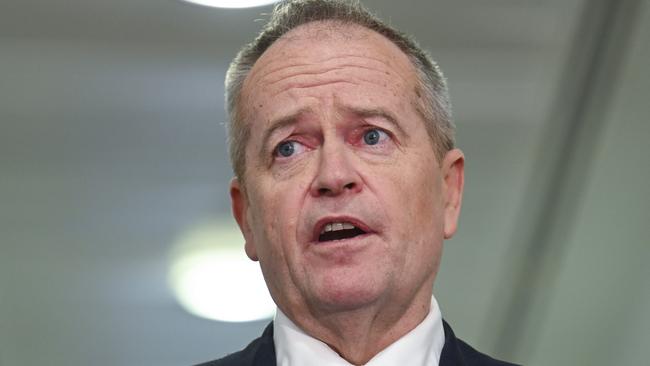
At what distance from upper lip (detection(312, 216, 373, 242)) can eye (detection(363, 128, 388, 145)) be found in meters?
0.12

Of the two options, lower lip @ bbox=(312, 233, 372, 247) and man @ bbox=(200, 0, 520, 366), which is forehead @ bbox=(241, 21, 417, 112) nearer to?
man @ bbox=(200, 0, 520, 366)

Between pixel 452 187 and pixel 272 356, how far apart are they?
0.33m

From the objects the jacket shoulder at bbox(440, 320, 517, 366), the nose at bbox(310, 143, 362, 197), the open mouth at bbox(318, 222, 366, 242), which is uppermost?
the nose at bbox(310, 143, 362, 197)

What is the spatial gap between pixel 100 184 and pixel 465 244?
1096mm

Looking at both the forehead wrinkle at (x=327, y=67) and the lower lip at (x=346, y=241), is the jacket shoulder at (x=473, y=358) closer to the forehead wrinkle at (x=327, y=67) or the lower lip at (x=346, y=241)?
the lower lip at (x=346, y=241)

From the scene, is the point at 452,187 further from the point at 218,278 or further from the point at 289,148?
the point at 218,278

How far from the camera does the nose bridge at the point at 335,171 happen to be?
1368 mm

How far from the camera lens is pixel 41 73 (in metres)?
2.94

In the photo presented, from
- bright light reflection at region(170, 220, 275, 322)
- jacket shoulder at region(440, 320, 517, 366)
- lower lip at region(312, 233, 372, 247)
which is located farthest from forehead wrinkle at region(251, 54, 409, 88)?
bright light reflection at region(170, 220, 275, 322)

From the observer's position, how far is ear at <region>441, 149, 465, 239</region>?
1.54 m

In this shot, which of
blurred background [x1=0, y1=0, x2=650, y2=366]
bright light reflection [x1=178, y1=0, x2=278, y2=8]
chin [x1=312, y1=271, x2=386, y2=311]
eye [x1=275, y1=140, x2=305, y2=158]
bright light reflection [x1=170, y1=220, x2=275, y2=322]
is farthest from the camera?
bright light reflection [x1=170, y1=220, x2=275, y2=322]

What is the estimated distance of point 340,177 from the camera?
137 cm

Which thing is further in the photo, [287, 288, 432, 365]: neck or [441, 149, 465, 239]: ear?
[441, 149, 465, 239]: ear

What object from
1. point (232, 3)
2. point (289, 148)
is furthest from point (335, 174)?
point (232, 3)
